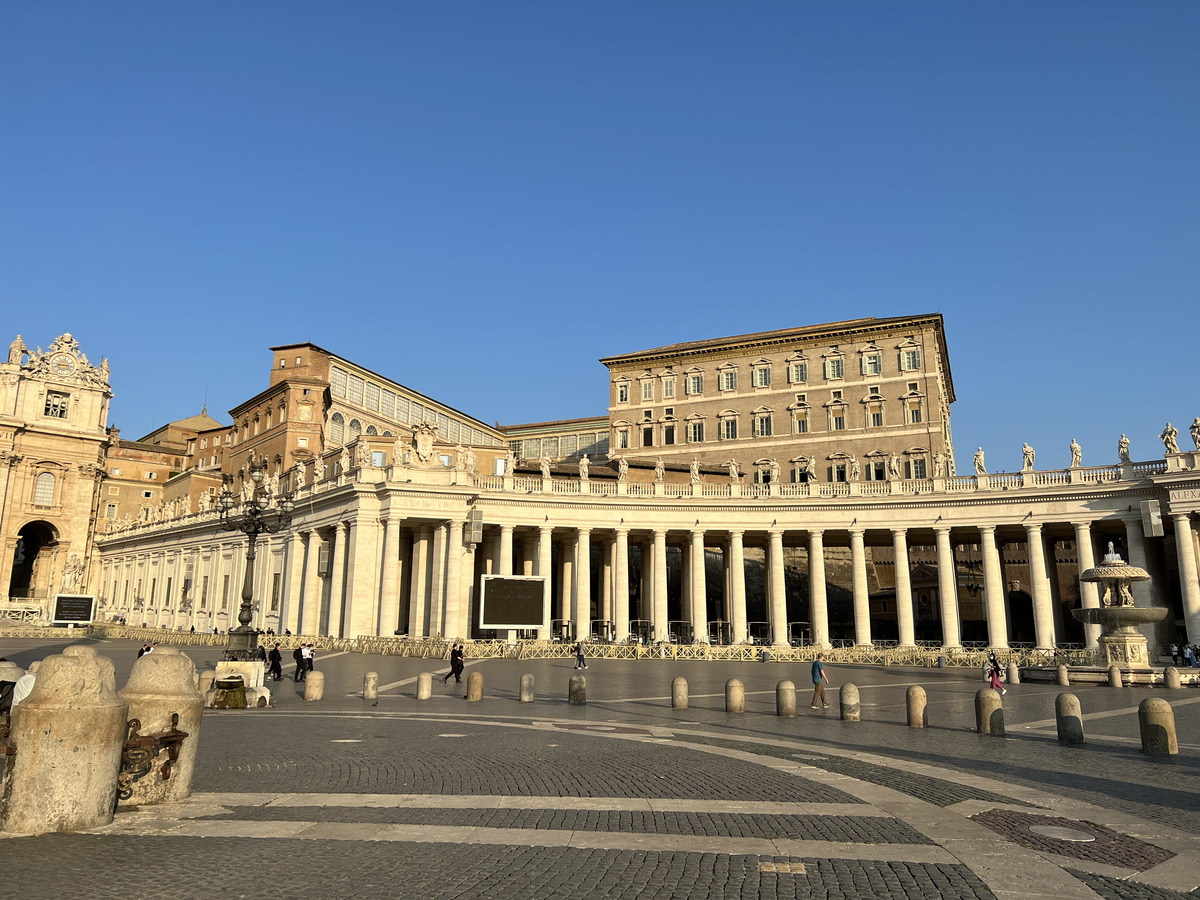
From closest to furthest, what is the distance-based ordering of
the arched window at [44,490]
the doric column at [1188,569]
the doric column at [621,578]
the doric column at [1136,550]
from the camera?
the doric column at [1188,569]
the doric column at [1136,550]
the doric column at [621,578]
the arched window at [44,490]

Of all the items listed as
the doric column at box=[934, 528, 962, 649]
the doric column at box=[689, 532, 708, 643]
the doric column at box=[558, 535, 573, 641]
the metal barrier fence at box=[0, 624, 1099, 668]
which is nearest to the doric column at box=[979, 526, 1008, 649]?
the metal barrier fence at box=[0, 624, 1099, 668]

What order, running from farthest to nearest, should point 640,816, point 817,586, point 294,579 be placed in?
point 294,579
point 817,586
point 640,816

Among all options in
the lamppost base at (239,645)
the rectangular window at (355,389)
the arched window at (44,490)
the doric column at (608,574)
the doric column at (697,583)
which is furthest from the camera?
the arched window at (44,490)

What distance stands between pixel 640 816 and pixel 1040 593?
1813 inches

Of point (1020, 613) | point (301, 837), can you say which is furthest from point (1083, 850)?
point (1020, 613)

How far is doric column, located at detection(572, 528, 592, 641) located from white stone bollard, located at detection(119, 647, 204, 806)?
135 ft

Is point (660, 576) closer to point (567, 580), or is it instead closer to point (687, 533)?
point (687, 533)

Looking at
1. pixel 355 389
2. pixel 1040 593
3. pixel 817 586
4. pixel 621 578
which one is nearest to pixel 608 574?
pixel 621 578

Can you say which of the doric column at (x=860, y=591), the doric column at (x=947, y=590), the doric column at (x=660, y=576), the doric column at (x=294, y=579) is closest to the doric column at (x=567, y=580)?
the doric column at (x=660, y=576)

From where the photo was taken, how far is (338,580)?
52438 millimetres

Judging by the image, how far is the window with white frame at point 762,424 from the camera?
77875mm

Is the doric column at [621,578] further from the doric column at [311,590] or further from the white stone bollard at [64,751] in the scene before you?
the white stone bollard at [64,751]

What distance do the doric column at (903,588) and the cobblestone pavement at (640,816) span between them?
32189mm

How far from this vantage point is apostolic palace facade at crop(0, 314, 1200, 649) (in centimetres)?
4922
